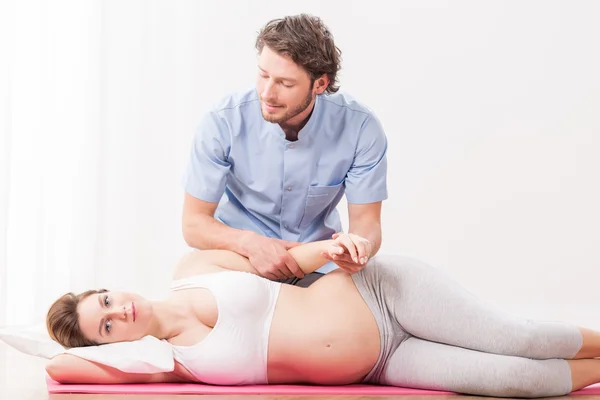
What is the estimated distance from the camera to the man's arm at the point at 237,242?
8.36 ft

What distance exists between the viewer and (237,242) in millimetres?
2652

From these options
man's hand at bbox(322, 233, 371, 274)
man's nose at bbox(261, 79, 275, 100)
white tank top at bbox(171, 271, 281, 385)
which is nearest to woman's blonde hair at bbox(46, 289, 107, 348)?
white tank top at bbox(171, 271, 281, 385)

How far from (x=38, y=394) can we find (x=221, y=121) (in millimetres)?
967

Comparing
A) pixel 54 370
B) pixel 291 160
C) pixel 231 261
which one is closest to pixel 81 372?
pixel 54 370

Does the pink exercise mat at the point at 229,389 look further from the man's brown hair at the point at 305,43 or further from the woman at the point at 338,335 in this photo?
the man's brown hair at the point at 305,43

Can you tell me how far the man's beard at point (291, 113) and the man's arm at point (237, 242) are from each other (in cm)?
34

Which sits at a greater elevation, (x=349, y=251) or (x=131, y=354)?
(x=349, y=251)

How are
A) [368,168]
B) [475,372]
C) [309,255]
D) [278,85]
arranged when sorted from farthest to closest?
[368,168], [278,85], [309,255], [475,372]

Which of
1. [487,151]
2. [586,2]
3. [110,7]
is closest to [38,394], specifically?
[110,7]

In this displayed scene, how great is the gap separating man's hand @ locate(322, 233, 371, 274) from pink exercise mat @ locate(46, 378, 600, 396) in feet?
1.04

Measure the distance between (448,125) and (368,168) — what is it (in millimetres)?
1767

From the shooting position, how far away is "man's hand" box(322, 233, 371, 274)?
2.29m

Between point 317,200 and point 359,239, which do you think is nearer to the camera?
point 359,239

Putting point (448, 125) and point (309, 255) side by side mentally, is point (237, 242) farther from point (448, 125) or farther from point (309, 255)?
point (448, 125)
